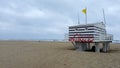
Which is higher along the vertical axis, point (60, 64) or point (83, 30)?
point (83, 30)

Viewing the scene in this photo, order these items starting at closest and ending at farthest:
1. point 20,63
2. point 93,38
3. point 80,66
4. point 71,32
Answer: point 80,66, point 20,63, point 93,38, point 71,32

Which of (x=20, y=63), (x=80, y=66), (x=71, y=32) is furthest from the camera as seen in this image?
(x=71, y=32)

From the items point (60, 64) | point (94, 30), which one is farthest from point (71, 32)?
point (60, 64)

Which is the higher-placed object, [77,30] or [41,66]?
[77,30]

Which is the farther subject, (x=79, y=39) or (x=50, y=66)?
(x=79, y=39)

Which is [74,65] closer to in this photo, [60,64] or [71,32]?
[60,64]

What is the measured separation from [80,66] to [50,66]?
1.96m

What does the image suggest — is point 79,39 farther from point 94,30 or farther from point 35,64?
point 35,64

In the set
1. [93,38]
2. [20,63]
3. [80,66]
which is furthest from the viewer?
[93,38]

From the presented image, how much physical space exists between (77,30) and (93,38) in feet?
7.11

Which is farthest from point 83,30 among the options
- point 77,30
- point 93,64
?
point 93,64

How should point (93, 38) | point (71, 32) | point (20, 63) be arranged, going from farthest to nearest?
point (71, 32)
point (93, 38)
point (20, 63)

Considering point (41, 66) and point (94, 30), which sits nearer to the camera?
point (41, 66)

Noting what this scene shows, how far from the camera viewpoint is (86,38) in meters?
21.4
